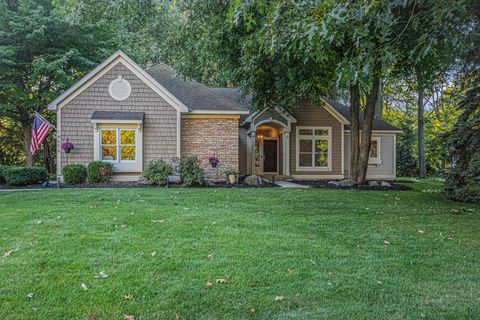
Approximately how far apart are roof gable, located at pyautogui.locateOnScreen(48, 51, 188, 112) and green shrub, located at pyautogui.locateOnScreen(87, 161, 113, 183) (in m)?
2.80

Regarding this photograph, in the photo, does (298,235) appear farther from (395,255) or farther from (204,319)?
A: (204,319)

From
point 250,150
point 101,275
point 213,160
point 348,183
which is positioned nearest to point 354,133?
point 348,183

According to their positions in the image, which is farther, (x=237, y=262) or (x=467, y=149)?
(x=467, y=149)

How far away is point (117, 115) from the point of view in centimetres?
1334

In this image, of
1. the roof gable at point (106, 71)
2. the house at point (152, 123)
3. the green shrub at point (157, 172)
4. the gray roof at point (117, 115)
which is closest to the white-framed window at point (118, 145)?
the house at point (152, 123)

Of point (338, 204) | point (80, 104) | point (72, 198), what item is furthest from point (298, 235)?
point (80, 104)

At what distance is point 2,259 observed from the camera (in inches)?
156

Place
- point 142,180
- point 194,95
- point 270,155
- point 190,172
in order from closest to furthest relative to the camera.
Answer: point 190,172 → point 142,180 → point 194,95 → point 270,155

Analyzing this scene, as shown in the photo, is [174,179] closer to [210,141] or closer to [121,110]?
[210,141]

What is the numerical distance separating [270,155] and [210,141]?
461cm

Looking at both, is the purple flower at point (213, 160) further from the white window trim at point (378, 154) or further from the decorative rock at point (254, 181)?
the white window trim at point (378, 154)

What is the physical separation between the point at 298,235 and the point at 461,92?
22.5 feet

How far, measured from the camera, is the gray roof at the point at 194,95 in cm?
1432

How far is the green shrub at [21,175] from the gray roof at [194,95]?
19.9 ft
